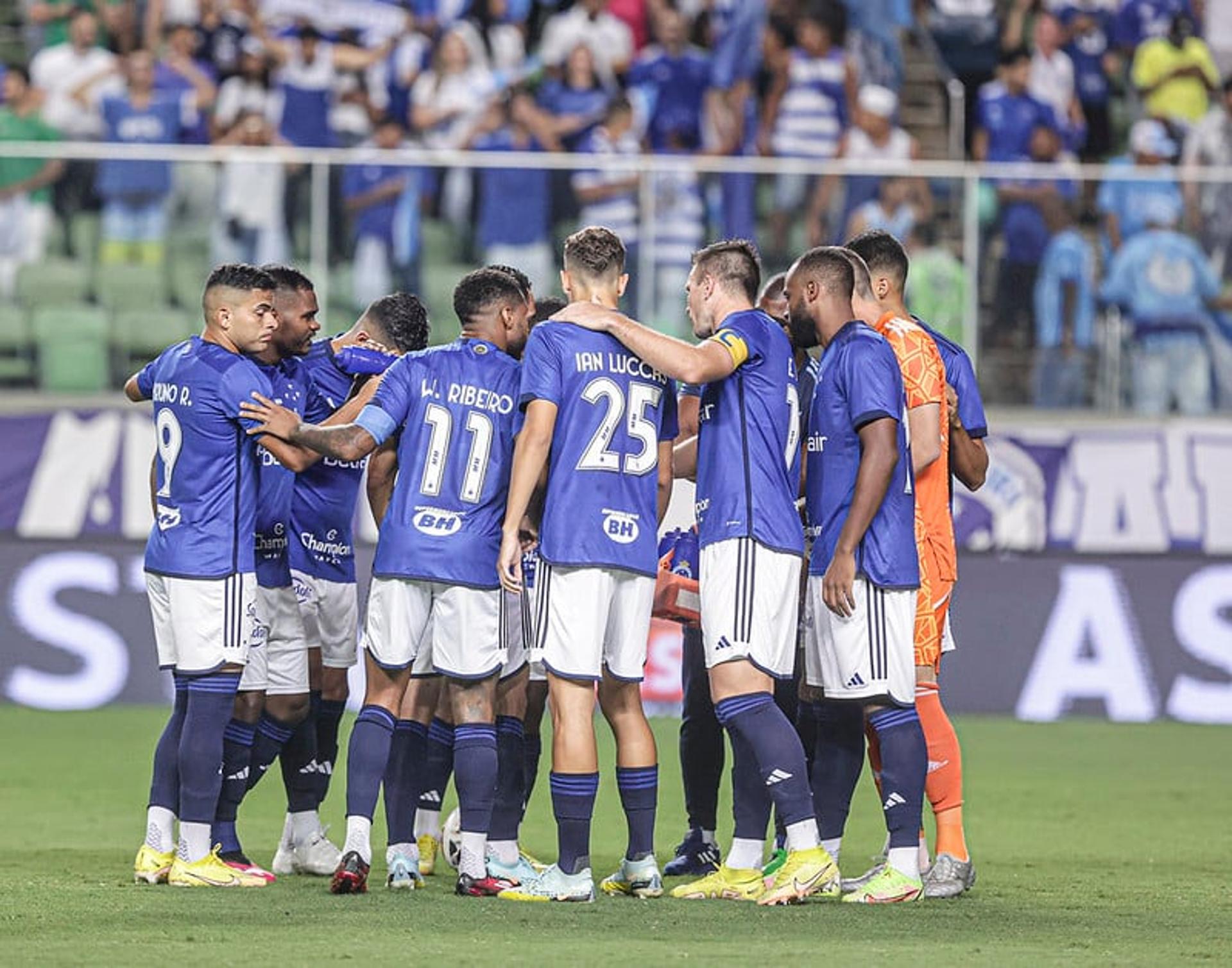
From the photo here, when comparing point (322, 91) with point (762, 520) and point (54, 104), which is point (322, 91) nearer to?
point (54, 104)

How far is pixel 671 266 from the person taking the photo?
48.4 feet

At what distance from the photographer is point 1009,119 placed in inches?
710

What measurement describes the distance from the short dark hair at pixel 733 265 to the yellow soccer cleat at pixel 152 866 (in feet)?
9.54

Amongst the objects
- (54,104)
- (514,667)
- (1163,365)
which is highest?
(54,104)

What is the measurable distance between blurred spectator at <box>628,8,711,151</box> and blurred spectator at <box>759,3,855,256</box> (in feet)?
1.91

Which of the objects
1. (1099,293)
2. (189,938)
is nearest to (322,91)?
(1099,293)

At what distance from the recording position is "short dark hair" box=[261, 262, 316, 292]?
8555mm

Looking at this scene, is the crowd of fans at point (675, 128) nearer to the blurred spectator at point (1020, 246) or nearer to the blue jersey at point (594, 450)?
the blurred spectator at point (1020, 246)

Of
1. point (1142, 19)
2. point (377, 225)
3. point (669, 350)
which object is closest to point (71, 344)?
point (377, 225)

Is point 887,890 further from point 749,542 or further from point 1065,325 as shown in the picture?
point 1065,325

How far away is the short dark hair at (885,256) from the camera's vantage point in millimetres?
8523

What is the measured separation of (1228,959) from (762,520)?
220 centimetres

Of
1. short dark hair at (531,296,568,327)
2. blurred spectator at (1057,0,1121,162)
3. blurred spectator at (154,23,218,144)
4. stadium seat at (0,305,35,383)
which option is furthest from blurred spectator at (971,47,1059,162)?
short dark hair at (531,296,568,327)

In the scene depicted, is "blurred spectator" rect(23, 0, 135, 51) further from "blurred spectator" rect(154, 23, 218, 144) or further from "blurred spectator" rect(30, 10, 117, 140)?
"blurred spectator" rect(154, 23, 218, 144)
